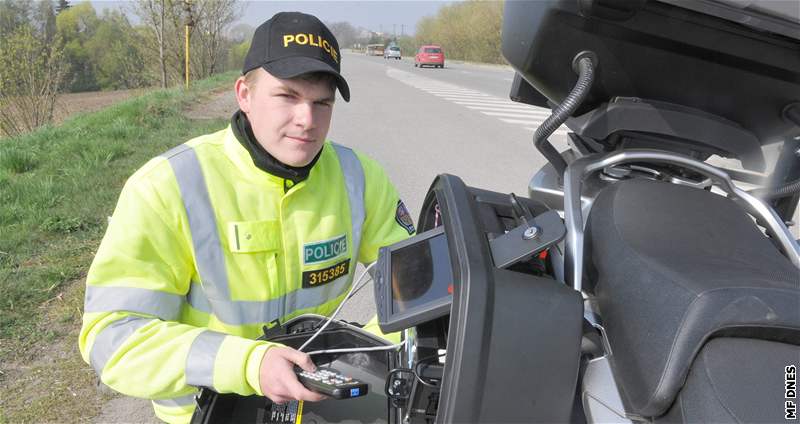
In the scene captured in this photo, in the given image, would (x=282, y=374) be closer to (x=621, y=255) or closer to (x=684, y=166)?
(x=621, y=255)

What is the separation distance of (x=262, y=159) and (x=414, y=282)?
0.79 meters

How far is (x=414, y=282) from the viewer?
1.25m

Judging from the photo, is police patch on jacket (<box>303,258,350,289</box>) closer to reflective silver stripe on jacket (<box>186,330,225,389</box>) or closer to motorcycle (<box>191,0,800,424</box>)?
motorcycle (<box>191,0,800,424</box>)

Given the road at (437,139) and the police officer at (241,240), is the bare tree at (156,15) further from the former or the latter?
the police officer at (241,240)

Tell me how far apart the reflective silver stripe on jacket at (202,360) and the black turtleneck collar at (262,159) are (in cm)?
53

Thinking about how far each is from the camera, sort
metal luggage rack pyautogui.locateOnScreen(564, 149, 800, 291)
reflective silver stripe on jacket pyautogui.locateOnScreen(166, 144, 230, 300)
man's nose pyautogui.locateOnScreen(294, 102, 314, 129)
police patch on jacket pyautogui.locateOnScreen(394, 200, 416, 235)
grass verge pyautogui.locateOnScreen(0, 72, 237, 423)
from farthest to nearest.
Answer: grass verge pyautogui.locateOnScreen(0, 72, 237, 423) < police patch on jacket pyautogui.locateOnScreen(394, 200, 416, 235) < man's nose pyautogui.locateOnScreen(294, 102, 314, 129) < reflective silver stripe on jacket pyautogui.locateOnScreen(166, 144, 230, 300) < metal luggage rack pyautogui.locateOnScreen(564, 149, 800, 291)

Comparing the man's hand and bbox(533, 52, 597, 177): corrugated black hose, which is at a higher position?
bbox(533, 52, 597, 177): corrugated black hose

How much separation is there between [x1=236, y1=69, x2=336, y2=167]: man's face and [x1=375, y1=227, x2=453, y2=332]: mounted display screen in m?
0.57

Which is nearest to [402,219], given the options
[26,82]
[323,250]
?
[323,250]

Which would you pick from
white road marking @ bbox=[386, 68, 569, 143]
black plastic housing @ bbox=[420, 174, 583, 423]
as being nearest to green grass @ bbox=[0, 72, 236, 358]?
black plastic housing @ bbox=[420, 174, 583, 423]

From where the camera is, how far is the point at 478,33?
52.5 meters

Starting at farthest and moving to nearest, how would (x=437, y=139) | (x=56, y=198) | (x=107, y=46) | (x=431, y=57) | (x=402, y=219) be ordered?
(x=107, y=46) < (x=431, y=57) < (x=437, y=139) < (x=56, y=198) < (x=402, y=219)

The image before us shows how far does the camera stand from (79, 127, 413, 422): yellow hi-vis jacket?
1.54m

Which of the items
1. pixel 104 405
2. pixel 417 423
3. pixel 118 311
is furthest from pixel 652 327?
pixel 104 405
